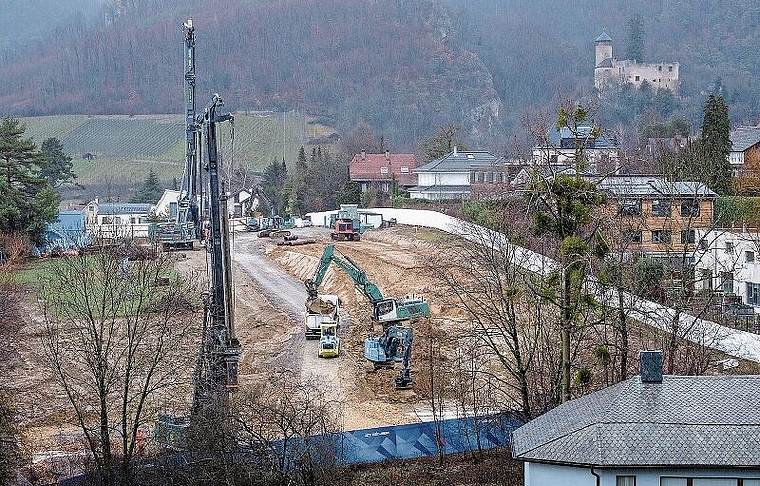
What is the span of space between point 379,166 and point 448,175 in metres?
11.3

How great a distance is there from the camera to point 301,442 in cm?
1984

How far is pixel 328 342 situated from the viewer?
105 ft

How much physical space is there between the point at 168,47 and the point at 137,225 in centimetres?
11630

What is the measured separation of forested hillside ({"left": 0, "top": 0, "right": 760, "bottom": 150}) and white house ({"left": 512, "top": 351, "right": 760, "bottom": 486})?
122825mm

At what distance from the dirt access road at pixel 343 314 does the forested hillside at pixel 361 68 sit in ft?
276

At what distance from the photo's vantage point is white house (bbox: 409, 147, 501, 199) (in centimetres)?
7100

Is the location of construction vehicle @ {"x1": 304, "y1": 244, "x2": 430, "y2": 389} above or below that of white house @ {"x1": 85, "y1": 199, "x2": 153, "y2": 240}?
below

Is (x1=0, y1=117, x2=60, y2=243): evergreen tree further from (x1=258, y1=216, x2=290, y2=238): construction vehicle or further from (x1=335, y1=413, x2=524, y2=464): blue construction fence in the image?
(x1=335, y1=413, x2=524, y2=464): blue construction fence

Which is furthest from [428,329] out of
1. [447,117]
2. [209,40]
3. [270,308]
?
[209,40]

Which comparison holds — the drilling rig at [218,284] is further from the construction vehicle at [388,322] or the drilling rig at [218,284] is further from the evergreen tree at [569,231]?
the evergreen tree at [569,231]

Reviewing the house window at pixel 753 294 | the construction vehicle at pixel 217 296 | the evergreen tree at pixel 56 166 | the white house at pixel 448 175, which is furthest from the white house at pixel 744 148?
the evergreen tree at pixel 56 166

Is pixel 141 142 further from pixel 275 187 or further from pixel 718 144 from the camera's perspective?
pixel 718 144

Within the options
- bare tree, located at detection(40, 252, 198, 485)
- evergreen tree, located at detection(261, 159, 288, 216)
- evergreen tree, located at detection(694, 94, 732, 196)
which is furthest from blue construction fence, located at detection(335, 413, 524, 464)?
evergreen tree, located at detection(261, 159, 288, 216)

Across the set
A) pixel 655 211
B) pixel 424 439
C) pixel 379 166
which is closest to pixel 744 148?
pixel 655 211
